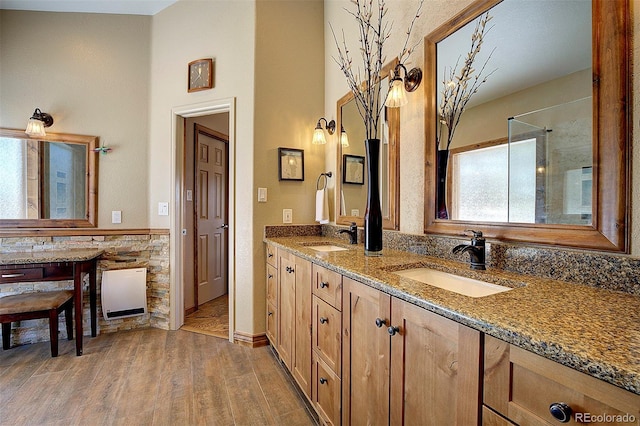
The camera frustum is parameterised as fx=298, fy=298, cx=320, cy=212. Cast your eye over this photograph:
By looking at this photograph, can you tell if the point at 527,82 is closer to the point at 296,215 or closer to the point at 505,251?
the point at 505,251

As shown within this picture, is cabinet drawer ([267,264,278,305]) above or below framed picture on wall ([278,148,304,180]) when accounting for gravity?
below

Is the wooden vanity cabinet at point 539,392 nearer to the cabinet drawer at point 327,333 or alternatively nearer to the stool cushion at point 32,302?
the cabinet drawer at point 327,333

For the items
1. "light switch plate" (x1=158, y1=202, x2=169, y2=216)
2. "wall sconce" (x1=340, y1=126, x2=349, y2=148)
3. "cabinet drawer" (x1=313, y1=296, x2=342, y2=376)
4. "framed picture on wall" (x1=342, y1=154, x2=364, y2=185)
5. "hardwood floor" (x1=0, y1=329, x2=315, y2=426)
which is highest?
"wall sconce" (x1=340, y1=126, x2=349, y2=148)

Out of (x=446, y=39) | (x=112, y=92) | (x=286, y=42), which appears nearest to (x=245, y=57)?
(x=286, y=42)

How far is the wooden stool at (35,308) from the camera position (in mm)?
2166

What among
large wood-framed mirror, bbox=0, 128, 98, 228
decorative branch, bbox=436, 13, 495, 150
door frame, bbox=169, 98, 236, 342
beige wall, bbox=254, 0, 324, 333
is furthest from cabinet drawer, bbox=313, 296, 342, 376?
large wood-framed mirror, bbox=0, 128, 98, 228

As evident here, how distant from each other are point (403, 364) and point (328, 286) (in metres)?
0.56

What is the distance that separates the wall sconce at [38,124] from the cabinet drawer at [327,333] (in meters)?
2.84

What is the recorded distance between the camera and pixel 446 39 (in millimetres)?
1525

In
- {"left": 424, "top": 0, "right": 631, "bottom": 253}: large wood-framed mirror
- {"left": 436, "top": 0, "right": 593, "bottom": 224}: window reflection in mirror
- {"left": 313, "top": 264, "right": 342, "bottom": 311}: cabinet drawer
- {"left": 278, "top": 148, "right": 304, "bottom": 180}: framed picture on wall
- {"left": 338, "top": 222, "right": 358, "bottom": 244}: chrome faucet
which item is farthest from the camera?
{"left": 278, "top": 148, "right": 304, "bottom": 180}: framed picture on wall

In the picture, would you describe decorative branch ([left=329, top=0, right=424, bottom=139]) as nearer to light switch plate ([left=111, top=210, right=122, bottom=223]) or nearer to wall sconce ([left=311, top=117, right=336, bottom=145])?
wall sconce ([left=311, top=117, right=336, bottom=145])

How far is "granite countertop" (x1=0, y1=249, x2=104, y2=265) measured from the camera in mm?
2234

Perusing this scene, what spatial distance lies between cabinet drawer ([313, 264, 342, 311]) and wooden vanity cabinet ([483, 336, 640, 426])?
0.72 meters

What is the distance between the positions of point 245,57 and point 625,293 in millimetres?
2782
